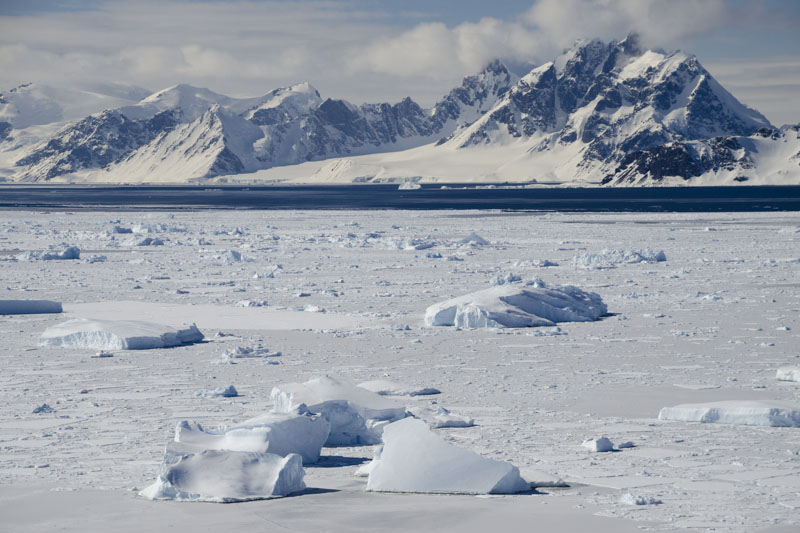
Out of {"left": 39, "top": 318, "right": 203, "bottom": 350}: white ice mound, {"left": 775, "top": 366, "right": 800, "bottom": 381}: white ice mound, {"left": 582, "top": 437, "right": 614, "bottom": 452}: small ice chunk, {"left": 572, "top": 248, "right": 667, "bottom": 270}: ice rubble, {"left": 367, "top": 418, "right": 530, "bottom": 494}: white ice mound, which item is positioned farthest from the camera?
{"left": 572, "top": 248, "right": 667, "bottom": 270}: ice rubble

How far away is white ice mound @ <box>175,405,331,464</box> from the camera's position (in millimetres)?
9523

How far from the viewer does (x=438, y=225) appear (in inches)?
2424

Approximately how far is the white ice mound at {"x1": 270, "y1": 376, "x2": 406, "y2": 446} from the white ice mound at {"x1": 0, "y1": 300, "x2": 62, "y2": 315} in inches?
446

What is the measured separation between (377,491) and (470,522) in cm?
119

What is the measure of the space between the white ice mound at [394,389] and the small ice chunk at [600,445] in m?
3.23

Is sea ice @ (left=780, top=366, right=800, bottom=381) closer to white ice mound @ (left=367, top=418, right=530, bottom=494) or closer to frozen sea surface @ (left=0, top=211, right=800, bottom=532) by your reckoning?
frozen sea surface @ (left=0, top=211, right=800, bottom=532)

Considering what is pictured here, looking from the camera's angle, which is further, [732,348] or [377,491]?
[732,348]

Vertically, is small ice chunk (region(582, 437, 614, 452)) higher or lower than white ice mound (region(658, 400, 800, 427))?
lower

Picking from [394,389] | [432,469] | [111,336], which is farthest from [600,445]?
[111,336]

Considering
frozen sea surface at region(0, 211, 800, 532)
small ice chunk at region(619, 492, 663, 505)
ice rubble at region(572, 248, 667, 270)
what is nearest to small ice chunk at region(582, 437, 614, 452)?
frozen sea surface at region(0, 211, 800, 532)

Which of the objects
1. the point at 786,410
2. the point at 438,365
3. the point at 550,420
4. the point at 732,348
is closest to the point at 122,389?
the point at 438,365

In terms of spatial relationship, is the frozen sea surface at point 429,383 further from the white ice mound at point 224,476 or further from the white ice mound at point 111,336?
the white ice mound at point 111,336

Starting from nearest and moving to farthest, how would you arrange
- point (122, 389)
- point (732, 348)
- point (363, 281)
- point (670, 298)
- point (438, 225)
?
point (122, 389), point (732, 348), point (670, 298), point (363, 281), point (438, 225)

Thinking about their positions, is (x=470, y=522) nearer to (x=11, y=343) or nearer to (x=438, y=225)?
(x=11, y=343)
